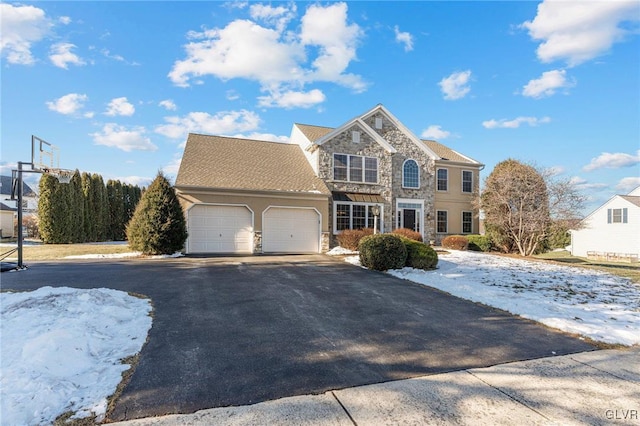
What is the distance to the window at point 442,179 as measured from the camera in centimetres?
2236

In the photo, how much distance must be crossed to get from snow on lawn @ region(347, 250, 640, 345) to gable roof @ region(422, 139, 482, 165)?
11.2 m

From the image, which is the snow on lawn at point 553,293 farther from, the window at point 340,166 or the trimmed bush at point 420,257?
the window at point 340,166

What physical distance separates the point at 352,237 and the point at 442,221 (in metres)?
8.30

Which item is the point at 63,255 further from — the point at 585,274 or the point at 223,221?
the point at 585,274

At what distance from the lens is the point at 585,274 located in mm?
11609

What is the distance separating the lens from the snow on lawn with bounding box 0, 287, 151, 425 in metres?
3.14

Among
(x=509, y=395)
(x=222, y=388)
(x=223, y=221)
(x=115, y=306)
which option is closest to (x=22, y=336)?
(x=115, y=306)

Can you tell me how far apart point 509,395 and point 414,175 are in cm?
1854

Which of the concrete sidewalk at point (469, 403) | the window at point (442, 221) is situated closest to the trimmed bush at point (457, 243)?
the window at point (442, 221)

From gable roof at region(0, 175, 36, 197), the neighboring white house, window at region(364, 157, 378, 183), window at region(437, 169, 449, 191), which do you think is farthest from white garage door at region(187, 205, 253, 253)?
gable roof at region(0, 175, 36, 197)

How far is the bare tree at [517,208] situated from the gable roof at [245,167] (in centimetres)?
1023

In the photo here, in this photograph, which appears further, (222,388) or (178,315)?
(178,315)

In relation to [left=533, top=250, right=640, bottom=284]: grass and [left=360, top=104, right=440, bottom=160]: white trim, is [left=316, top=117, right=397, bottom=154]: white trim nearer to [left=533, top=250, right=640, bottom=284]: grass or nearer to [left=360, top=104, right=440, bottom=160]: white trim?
[left=360, top=104, right=440, bottom=160]: white trim

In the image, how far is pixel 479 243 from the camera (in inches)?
794
